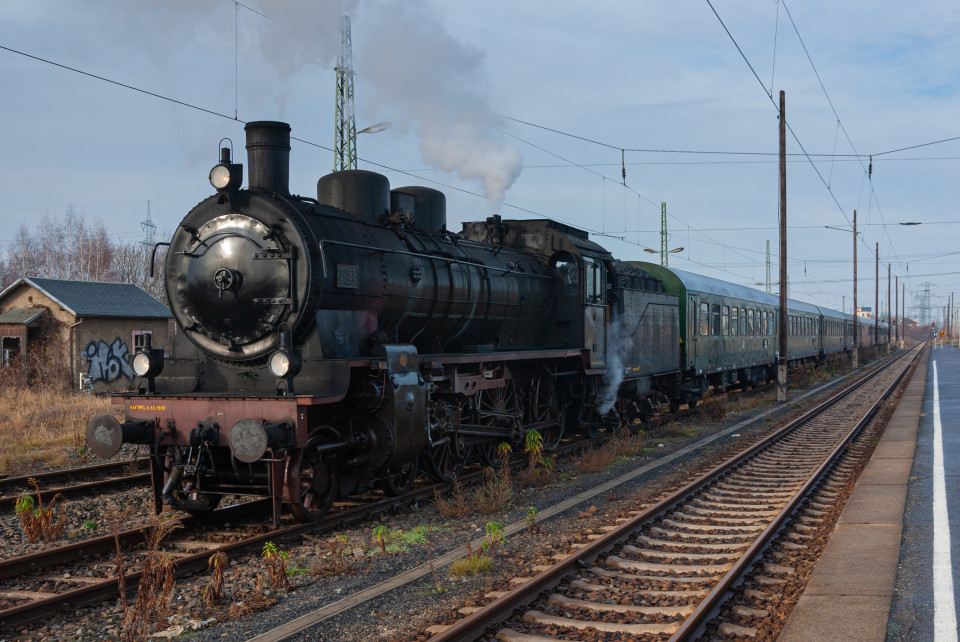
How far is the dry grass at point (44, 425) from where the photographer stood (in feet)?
41.6

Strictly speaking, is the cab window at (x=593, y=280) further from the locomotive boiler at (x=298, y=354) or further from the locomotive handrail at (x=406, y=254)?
the locomotive boiler at (x=298, y=354)

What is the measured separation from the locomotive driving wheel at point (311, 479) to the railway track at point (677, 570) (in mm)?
2613

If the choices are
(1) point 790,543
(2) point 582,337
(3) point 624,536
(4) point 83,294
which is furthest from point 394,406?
(4) point 83,294

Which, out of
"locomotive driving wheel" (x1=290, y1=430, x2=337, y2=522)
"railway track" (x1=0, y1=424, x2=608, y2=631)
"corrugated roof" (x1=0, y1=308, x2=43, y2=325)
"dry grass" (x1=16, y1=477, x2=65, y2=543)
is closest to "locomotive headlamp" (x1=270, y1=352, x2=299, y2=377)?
"locomotive driving wheel" (x1=290, y1=430, x2=337, y2=522)

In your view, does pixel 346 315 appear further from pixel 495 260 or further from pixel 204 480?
pixel 495 260

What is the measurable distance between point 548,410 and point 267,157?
6.63 m

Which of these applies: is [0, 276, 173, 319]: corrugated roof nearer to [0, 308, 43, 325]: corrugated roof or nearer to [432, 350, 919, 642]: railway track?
[0, 308, 43, 325]: corrugated roof

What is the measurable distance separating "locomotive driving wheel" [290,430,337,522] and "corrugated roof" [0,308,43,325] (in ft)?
67.2

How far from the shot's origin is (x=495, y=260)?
11.6m

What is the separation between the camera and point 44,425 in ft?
52.7

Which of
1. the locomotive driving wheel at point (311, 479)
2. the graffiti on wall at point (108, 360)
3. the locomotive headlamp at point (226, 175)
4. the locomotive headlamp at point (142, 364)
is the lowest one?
the locomotive driving wheel at point (311, 479)

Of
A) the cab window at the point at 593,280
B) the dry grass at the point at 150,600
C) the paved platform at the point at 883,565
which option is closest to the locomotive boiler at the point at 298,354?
the dry grass at the point at 150,600

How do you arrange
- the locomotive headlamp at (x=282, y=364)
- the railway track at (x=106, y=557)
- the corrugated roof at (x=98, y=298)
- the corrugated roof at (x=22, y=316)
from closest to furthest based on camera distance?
1. the railway track at (x=106, y=557)
2. the locomotive headlamp at (x=282, y=364)
3. the corrugated roof at (x=22, y=316)
4. the corrugated roof at (x=98, y=298)

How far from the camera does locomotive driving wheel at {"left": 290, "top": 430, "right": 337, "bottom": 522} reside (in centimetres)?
739
